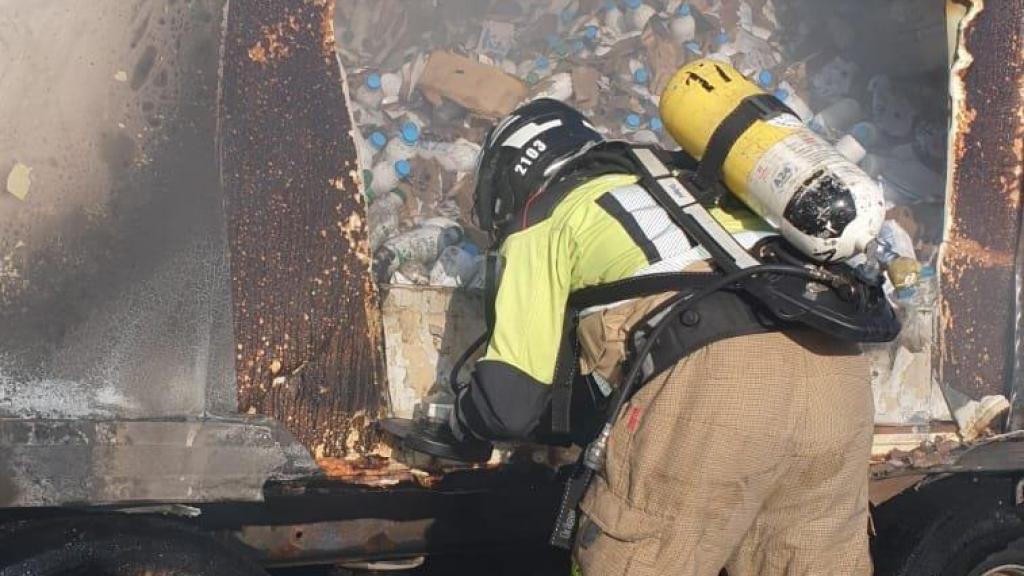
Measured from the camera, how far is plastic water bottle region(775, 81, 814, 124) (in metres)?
4.49

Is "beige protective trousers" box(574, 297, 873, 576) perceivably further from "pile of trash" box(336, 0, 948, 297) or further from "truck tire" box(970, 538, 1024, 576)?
"truck tire" box(970, 538, 1024, 576)

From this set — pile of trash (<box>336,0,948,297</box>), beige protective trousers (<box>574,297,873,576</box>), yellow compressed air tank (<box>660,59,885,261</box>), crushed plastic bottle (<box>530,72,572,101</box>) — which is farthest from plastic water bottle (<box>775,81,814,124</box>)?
beige protective trousers (<box>574,297,873,576</box>)

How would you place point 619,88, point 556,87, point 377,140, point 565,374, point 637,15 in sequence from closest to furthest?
point 565,374, point 377,140, point 556,87, point 619,88, point 637,15

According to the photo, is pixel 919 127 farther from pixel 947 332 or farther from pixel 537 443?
pixel 537 443

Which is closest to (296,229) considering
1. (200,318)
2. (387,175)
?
(200,318)

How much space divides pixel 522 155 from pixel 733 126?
617mm

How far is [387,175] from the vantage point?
3.76 m

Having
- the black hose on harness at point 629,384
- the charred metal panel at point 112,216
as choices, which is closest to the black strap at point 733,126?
the black hose on harness at point 629,384

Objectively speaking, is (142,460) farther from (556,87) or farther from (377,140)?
(556,87)

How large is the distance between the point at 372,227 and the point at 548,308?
97 cm

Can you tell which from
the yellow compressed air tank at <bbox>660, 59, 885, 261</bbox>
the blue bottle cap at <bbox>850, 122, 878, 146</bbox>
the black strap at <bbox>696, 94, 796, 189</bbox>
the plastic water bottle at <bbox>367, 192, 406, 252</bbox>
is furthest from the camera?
the blue bottle cap at <bbox>850, 122, 878, 146</bbox>

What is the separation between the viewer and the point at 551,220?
2.79 m

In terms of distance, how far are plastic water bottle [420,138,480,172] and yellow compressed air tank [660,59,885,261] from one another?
1.35 m

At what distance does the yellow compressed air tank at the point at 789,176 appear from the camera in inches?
96.9
